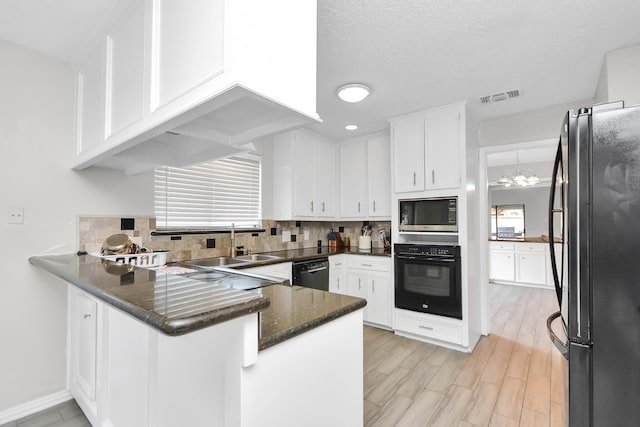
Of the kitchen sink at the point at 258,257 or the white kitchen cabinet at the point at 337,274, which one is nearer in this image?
the kitchen sink at the point at 258,257

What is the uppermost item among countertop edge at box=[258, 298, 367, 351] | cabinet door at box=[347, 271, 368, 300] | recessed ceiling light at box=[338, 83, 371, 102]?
recessed ceiling light at box=[338, 83, 371, 102]

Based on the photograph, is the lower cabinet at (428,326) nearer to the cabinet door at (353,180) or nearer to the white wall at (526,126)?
the cabinet door at (353,180)

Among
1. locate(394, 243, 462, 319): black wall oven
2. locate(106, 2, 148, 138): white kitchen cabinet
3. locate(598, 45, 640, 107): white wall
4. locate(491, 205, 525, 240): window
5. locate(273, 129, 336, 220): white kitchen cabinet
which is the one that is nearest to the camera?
locate(106, 2, 148, 138): white kitchen cabinet

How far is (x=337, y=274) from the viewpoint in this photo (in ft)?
12.0

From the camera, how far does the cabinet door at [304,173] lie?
3.54 metres

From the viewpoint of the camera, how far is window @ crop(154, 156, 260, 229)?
8.70ft

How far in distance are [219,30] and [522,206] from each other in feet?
28.1

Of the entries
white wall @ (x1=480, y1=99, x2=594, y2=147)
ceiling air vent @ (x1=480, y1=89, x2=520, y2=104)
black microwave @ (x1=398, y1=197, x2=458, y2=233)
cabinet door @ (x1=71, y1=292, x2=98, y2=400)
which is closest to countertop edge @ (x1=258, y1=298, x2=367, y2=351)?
cabinet door @ (x1=71, y1=292, x2=98, y2=400)

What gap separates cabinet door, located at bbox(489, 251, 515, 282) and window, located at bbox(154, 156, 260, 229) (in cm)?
510

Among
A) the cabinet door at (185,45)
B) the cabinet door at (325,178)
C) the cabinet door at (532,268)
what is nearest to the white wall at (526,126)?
the cabinet door at (325,178)

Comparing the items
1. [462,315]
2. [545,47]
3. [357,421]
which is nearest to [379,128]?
[545,47]

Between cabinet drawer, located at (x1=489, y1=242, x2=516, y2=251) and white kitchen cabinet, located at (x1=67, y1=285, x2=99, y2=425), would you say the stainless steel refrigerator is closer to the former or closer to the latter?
white kitchen cabinet, located at (x1=67, y1=285, x2=99, y2=425)

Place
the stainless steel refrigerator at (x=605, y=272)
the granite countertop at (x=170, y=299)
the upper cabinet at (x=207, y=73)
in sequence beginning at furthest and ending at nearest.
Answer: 1. the stainless steel refrigerator at (x=605, y=272)
2. the upper cabinet at (x=207, y=73)
3. the granite countertop at (x=170, y=299)

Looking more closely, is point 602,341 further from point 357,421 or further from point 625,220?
point 357,421
